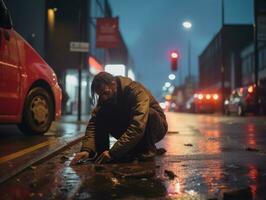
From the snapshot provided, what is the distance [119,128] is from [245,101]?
2576cm

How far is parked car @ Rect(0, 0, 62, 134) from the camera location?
8.41 m

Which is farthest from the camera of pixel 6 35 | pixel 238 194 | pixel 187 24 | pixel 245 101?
pixel 187 24

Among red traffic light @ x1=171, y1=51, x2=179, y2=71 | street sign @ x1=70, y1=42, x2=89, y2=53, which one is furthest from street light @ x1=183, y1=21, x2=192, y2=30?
street sign @ x1=70, y1=42, x2=89, y2=53

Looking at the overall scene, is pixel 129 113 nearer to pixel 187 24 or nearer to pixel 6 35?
pixel 6 35

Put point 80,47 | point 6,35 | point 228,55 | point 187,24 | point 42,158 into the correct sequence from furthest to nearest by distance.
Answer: point 228,55, point 187,24, point 80,47, point 6,35, point 42,158

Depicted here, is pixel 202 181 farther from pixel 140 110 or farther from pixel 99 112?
pixel 99 112

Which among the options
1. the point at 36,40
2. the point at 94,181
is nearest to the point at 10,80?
the point at 94,181

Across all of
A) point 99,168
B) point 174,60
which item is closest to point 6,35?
point 99,168

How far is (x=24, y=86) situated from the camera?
9070 mm

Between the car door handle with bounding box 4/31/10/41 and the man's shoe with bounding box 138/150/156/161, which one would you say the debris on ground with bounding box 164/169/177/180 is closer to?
the man's shoe with bounding box 138/150/156/161

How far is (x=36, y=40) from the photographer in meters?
29.4

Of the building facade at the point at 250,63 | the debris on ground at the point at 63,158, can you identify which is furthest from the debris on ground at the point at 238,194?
the building facade at the point at 250,63

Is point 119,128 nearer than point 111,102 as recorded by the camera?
No

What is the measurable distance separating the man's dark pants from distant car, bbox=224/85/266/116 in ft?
83.2
